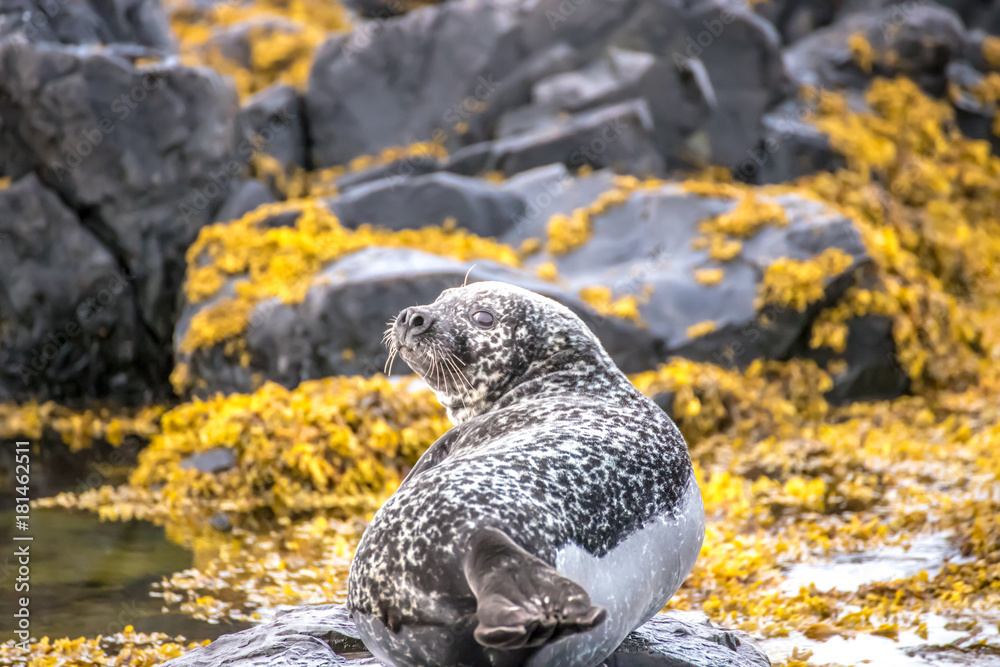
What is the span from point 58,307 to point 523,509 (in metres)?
10.2

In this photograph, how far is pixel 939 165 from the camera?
15289mm

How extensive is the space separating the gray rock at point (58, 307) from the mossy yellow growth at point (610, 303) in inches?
229

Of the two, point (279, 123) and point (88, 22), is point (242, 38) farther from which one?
point (88, 22)

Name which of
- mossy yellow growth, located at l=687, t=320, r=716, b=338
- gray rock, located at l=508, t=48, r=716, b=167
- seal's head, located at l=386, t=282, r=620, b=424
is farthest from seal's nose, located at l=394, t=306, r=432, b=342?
gray rock, located at l=508, t=48, r=716, b=167

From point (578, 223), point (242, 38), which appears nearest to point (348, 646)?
point (578, 223)

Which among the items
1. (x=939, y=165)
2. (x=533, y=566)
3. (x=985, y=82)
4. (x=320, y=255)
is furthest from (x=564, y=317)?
(x=985, y=82)

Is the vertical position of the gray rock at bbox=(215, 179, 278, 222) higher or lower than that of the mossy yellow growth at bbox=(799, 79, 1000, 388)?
higher

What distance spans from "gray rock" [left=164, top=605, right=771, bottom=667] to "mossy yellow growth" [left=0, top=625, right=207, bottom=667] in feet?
1.90

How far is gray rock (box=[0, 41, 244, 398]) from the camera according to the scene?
428 inches

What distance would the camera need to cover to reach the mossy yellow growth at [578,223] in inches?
440

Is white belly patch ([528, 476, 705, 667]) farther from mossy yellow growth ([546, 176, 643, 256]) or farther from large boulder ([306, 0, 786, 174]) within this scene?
large boulder ([306, 0, 786, 174])

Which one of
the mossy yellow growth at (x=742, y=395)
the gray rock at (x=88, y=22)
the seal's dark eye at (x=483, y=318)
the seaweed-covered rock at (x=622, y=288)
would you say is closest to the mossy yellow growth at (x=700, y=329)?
the seaweed-covered rock at (x=622, y=288)

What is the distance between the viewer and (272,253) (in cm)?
1034

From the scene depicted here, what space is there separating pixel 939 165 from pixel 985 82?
2273 mm
